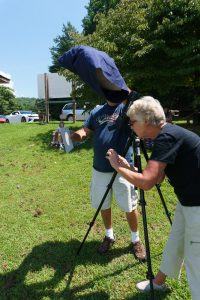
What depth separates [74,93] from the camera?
1212 centimetres

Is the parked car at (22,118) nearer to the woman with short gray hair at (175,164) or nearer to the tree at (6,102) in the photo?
the tree at (6,102)

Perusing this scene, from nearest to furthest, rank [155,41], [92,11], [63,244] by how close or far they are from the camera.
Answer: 1. [63,244]
2. [155,41]
3. [92,11]

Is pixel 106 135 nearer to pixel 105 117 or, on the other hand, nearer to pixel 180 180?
pixel 105 117

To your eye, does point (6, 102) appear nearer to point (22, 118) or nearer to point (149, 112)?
point (22, 118)

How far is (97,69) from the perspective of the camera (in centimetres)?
346

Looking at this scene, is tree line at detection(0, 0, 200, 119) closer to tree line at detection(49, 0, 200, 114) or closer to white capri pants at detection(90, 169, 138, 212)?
tree line at detection(49, 0, 200, 114)

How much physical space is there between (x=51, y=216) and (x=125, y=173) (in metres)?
3.12


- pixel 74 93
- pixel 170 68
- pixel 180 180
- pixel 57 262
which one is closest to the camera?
pixel 180 180

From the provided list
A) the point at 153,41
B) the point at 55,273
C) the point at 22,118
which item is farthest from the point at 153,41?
the point at 22,118

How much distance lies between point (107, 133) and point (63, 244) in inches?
66.7

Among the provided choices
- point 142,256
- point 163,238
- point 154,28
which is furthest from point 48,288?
point 154,28

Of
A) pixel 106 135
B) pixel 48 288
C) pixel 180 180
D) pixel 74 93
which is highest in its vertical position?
pixel 74 93

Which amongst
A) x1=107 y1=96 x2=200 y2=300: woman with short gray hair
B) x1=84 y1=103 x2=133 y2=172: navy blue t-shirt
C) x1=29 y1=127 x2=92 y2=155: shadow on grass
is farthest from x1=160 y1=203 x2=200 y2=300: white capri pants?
x1=29 y1=127 x2=92 y2=155: shadow on grass

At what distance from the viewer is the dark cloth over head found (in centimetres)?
348
